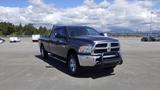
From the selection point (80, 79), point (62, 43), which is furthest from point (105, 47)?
point (62, 43)

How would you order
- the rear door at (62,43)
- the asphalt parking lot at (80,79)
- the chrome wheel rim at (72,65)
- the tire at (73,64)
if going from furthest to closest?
the rear door at (62,43) → the chrome wheel rim at (72,65) → the tire at (73,64) → the asphalt parking lot at (80,79)

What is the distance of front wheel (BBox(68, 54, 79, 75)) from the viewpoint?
10059mm

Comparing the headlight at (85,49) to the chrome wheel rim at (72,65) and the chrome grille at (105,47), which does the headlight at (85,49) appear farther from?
the chrome wheel rim at (72,65)

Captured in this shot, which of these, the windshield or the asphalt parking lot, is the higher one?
the windshield

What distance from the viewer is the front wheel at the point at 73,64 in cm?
1006

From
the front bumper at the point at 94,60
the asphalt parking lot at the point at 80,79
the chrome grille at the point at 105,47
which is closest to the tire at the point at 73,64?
the asphalt parking lot at the point at 80,79

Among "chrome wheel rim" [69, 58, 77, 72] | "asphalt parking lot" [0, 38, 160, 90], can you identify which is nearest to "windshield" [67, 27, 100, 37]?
"chrome wheel rim" [69, 58, 77, 72]

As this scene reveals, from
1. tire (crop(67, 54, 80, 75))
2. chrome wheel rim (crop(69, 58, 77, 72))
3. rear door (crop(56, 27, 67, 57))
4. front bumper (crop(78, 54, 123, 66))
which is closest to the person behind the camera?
front bumper (crop(78, 54, 123, 66))

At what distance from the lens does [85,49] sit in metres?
9.48

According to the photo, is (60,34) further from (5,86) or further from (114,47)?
(5,86)

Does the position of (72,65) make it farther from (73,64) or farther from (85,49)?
(85,49)

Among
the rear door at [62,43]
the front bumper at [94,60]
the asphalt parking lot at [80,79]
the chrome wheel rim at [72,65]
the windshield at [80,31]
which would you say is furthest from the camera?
the windshield at [80,31]

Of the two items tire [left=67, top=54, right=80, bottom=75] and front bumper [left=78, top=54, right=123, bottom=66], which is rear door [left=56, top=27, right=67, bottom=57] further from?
front bumper [left=78, top=54, right=123, bottom=66]

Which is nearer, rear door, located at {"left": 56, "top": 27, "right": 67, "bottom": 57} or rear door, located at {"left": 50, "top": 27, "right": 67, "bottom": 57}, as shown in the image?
rear door, located at {"left": 56, "top": 27, "right": 67, "bottom": 57}
